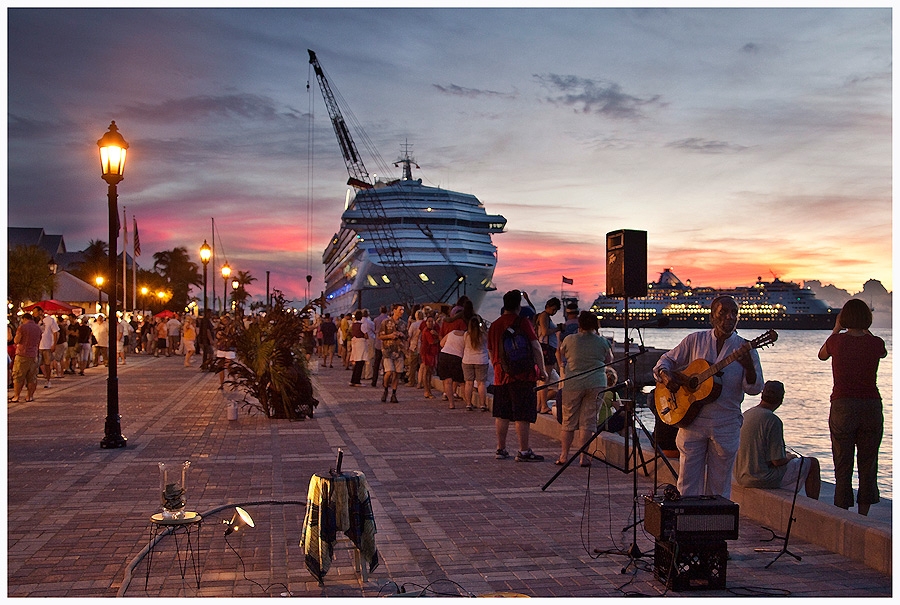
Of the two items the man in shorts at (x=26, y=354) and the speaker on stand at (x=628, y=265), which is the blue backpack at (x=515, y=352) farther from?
the man in shorts at (x=26, y=354)

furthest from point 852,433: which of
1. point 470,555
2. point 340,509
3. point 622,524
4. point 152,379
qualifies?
point 152,379

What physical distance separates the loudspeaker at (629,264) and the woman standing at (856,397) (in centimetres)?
167

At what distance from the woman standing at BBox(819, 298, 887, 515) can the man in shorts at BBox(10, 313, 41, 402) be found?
44.0 feet

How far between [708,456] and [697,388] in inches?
21.1

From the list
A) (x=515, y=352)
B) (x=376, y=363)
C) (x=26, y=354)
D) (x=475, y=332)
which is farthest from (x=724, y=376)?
(x=376, y=363)

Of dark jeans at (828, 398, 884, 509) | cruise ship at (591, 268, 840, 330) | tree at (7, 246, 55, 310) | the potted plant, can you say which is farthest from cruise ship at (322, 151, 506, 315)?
cruise ship at (591, 268, 840, 330)

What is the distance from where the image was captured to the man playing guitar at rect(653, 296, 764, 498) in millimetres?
5848

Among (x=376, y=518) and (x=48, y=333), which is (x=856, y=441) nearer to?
(x=376, y=518)

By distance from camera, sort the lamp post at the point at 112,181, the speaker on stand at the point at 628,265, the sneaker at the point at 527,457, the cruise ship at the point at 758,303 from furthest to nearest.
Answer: the cruise ship at the point at 758,303
the lamp post at the point at 112,181
the sneaker at the point at 527,457
the speaker on stand at the point at 628,265

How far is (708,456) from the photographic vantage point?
6.11 metres

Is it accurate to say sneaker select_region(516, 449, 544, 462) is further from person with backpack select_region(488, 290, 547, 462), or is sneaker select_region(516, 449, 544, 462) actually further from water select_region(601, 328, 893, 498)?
water select_region(601, 328, 893, 498)

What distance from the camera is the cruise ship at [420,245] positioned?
194 feet

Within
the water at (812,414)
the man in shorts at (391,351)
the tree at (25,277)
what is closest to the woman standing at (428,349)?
the man in shorts at (391,351)

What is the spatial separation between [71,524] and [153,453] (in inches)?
144
